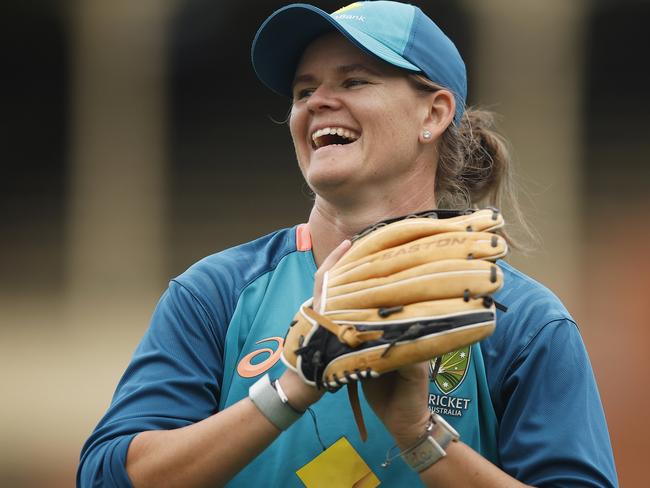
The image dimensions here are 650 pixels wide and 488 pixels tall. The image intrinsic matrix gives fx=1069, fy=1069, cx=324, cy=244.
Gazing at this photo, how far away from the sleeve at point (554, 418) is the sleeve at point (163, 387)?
0.53 metres

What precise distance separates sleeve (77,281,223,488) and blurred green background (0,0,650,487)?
10.2ft

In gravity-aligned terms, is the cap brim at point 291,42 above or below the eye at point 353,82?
above

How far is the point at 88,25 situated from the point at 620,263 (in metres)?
2.88

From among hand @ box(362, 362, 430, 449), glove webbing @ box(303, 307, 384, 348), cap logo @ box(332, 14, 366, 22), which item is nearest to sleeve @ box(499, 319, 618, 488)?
hand @ box(362, 362, 430, 449)

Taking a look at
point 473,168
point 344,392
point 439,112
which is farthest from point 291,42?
point 344,392

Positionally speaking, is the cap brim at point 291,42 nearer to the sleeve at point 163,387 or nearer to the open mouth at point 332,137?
the open mouth at point 332,137

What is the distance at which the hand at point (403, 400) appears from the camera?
169 cm

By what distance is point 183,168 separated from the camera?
569 cm

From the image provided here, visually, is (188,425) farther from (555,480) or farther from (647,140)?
(647,140)

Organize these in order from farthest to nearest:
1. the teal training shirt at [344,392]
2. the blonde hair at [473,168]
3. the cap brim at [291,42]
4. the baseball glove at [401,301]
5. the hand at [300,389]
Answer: the blonde hair at [473,168] < the cap brim at [291,42] < the teal training shirt at [344,392] < the hand at [300,389] < the baseball glove at [401,301]

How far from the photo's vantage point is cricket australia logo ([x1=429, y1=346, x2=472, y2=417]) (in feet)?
6.21

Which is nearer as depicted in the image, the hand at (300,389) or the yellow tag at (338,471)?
the hand at (300,389)

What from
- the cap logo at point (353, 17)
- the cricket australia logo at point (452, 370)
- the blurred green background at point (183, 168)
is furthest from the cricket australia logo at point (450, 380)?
the blurred green background at point (183, 168)

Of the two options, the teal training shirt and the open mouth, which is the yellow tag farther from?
the open mouth
